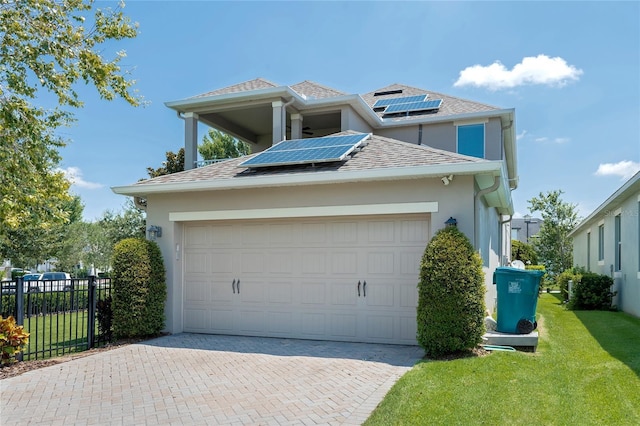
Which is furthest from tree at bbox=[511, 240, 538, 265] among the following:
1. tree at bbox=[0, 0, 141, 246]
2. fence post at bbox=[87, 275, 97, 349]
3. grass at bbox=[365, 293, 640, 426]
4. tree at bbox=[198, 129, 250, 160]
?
fence post at bbox=[87, 275, 97, 349]

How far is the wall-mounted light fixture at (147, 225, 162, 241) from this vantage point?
36.1 feet

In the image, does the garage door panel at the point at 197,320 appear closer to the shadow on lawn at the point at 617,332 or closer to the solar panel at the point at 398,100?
the shadow on lawn at the point at 617,332

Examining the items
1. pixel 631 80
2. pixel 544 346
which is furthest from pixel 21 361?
pixel 631 80

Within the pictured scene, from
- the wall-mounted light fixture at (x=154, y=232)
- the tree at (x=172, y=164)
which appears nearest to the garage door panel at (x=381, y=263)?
the wall-mounted light fixture at (x=154, y=232)

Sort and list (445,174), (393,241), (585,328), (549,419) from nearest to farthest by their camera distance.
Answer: (549,419) < (445,174) < (393,241) < (585,328)

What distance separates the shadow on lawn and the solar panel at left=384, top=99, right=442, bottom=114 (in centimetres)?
751

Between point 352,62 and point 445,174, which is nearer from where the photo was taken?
point 445,174

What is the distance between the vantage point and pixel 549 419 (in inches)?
203

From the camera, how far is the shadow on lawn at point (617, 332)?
7.85 m

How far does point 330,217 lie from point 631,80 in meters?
9.66

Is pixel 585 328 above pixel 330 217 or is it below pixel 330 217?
below

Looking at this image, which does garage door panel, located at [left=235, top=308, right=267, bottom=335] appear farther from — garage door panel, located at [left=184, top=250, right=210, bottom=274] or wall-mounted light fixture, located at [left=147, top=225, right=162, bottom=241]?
wall-mounted light fixture, located at [left=147, top=225, right=162, bottom=241]

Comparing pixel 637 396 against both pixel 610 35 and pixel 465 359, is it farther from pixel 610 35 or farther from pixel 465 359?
pixel 610 35

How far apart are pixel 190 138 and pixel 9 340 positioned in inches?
314
